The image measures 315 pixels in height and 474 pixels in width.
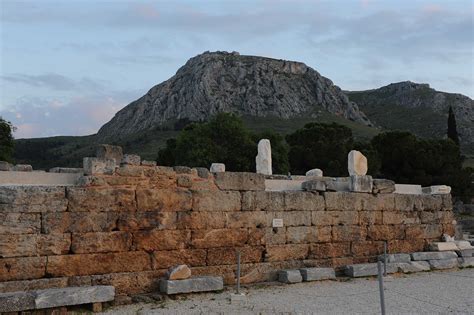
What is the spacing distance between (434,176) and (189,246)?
30.3 m

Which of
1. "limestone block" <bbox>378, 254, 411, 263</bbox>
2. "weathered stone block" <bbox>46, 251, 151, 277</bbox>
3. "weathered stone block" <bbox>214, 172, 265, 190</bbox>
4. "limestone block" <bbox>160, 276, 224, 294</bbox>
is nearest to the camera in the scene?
"weathered stone block" <bbox>46, 251, 151, 277</bbox>

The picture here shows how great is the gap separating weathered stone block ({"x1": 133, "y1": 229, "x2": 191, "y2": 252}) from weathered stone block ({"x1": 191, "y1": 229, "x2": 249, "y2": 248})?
0.68 ft

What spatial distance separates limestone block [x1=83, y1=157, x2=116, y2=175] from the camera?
9.25 meters

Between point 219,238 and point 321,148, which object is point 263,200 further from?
point 321,148

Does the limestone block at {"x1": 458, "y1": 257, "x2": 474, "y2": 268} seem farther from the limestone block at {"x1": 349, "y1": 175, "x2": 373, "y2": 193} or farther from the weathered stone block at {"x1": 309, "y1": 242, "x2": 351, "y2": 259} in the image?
the weathered stone block at {"x1": 309, "y1": 242, "x2": 351, "y2": 259}

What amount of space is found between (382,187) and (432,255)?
237 cm

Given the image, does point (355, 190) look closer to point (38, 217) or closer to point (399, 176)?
point (38, 217)

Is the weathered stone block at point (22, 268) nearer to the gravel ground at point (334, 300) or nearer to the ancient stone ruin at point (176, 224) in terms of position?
the ancient stone ruin at point (176, 224)

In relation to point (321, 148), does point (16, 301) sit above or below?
below

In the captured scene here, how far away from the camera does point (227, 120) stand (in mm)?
35312

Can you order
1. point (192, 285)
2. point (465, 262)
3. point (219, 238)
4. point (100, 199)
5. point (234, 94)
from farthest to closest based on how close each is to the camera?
point (234, 94), point (465, 262), point (219, 238), point (192, 285), point (100, 199)

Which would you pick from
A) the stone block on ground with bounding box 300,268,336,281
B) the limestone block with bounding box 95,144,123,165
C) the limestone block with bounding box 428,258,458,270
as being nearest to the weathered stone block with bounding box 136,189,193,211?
the limestone block with bounding box 95,144,123,165

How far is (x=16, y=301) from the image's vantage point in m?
7.52

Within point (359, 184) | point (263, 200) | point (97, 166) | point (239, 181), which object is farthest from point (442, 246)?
point (97, 166)
